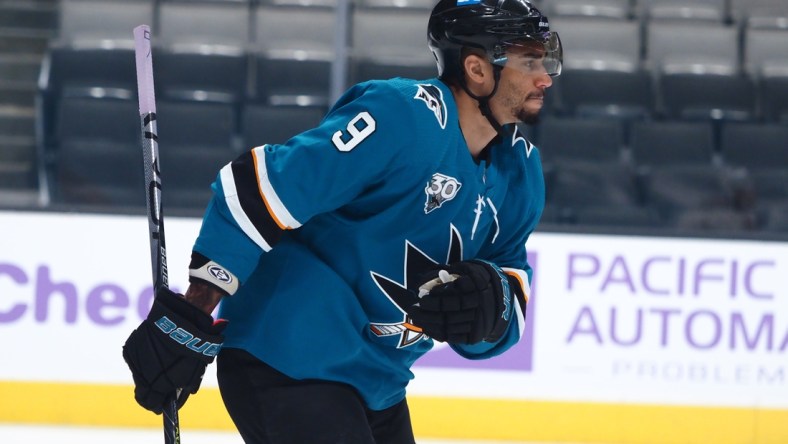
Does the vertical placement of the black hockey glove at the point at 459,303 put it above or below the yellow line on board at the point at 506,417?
above

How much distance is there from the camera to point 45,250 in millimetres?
3881

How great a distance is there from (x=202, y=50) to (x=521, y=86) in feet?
12.8

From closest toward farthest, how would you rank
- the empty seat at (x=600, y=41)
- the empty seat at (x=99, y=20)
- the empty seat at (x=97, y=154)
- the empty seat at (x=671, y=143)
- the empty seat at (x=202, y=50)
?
the empty seat at (x=97, y=154), the empty seat at (x=671, y=143), the empty seat at (x=202, y=50), the empty seat at (x=99, y=20), the empty seat at (x=600, y=41)

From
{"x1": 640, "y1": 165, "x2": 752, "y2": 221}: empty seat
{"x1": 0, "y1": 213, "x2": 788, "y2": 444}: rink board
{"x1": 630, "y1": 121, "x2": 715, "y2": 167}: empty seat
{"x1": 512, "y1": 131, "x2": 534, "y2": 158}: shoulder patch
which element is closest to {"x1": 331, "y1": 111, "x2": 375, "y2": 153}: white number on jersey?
{"x1": 512, "y1": 131, "x2": 534, "y2": 158}: shoulder patch

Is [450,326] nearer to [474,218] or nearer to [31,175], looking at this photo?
[474,218]

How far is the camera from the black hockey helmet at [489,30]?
1.69 m

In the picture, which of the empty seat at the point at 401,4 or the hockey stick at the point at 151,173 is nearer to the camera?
the hockey stick at the point at 151,173

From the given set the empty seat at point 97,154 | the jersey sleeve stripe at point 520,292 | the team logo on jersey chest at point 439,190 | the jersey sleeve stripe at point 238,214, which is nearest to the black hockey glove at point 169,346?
the jersey sleeve stripe at point 238,214

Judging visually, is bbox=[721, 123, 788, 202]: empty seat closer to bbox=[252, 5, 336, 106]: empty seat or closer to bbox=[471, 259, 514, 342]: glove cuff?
bbox=[252, 5, 336, 106]: empty seat

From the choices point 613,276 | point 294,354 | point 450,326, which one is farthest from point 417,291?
point 613,276

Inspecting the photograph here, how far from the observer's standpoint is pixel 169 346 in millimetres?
1500

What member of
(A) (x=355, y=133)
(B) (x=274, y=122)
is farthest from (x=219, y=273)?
(B) (x=274, y=122)

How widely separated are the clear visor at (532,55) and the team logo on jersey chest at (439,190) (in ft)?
0.69

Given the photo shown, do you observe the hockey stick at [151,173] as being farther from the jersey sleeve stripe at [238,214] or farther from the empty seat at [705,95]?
the empty seat at [705,95]
